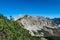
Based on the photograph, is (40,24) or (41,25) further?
(41,25)

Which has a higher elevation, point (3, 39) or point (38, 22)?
point (38, 22)

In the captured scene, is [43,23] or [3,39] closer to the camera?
[3,39]

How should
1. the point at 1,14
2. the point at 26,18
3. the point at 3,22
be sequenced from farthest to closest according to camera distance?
1. the point at 26,18
2. the point at 1,14
3. the point at 3,22

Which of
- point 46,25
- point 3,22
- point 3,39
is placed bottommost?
point 3,39

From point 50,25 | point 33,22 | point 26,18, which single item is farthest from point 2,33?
point 50,25

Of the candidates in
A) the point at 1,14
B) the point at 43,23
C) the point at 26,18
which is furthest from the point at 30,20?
the point at 1,14

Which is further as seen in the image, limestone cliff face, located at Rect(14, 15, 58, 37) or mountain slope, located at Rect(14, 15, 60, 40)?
mountain slope, located at Rect(14, 15, 60, 40)

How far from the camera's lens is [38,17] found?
509ft

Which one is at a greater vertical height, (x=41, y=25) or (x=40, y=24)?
(x=40, y=24)

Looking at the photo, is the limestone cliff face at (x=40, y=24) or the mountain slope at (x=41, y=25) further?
the mountain slope at (x=41, y=25)

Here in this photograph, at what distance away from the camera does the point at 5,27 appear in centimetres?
2664

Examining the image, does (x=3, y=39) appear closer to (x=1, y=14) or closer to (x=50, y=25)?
(x=1, y=14)

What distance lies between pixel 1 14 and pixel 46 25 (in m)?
124

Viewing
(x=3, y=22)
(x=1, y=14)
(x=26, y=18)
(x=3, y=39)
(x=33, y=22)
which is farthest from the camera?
(x=33, y=22)
